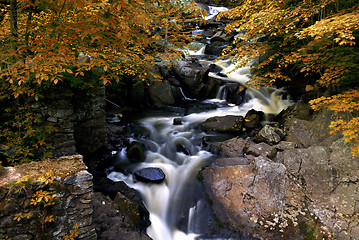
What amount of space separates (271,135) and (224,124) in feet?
7.31

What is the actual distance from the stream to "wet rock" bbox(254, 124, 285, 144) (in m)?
1.88

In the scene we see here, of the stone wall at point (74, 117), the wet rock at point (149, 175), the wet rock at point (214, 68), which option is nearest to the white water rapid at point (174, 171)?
the wet rock at point (149, 175)

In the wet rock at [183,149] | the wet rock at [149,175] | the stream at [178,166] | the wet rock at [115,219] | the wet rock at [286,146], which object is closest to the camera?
the wet rock at [115,219]

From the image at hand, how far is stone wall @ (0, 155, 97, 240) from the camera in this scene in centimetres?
257

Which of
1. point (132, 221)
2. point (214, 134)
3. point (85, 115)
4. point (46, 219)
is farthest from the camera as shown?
point (214, 134)

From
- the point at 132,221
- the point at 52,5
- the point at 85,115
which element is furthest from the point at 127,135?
the point at 52,5

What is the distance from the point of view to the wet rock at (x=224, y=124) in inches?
342

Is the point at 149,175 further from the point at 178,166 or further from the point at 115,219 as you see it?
the point at 115,219

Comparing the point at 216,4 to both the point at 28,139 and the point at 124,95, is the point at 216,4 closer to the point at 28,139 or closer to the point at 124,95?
the point at 124,95

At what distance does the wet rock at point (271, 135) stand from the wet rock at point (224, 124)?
1412 mm

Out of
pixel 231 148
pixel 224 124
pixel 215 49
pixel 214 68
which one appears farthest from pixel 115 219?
pixel 215 49

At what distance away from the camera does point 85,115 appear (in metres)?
6.43

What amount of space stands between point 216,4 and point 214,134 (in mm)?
29709

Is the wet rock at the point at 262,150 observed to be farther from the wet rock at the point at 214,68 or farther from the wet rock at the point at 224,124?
the wet rock at the point at 214,68
